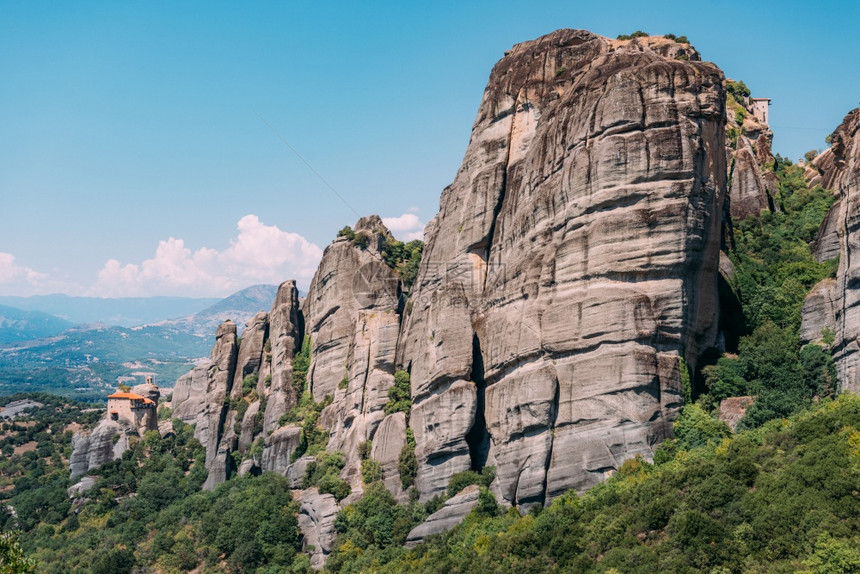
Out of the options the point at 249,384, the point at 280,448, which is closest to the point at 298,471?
the point at 280,448

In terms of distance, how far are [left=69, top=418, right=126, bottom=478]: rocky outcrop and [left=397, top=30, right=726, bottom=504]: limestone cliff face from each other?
41.3 metres

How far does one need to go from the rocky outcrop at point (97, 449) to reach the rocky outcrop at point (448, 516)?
1673 inches

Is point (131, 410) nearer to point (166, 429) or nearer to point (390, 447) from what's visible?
point (166, 429)

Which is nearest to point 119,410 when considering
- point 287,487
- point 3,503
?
point 3,503

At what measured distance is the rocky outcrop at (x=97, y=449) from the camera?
83.7 meters

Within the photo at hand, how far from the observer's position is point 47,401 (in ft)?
433

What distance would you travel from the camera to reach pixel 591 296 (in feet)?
150

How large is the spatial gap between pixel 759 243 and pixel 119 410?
61829 millimetres

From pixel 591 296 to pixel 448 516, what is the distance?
15.0 meters

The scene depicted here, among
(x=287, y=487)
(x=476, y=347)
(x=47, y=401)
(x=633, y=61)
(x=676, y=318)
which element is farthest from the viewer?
(x=47, y=401)

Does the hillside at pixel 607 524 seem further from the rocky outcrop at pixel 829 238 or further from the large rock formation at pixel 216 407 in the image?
the rocky outcrop at pixel 829 238

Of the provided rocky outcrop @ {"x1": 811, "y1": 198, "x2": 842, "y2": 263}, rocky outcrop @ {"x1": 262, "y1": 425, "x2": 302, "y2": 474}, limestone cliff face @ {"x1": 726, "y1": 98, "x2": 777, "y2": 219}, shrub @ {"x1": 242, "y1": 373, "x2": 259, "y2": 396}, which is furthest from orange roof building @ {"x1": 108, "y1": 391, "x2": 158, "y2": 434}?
rocky outcrop @ {"x1": 811, "y1": 198, "x2": 842, "y2": 263}

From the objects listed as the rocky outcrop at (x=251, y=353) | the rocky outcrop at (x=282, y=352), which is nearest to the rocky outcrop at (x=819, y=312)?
the rocky outcrop at (x=282, y=352)

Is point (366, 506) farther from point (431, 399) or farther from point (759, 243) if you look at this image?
point (759, 243)
